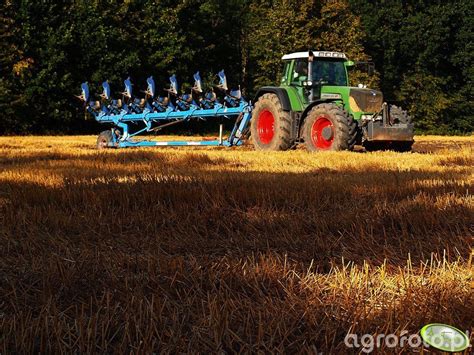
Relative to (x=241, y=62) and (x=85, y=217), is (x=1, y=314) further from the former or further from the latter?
(x=241, y=62)

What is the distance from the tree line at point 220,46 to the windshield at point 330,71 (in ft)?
45.5

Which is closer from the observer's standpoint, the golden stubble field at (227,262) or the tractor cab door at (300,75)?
the golden stubble field at (227,262)

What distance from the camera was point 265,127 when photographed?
11.3 meters

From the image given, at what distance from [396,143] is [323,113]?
1.67 metres

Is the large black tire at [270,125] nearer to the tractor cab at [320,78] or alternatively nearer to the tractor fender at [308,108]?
the tractor fender at [308,108]

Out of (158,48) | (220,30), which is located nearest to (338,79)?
(158,48)

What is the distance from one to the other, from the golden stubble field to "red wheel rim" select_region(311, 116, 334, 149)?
16.9ft

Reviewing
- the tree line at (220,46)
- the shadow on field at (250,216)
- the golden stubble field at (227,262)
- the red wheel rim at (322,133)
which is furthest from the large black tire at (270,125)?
the tree line at (220,46)

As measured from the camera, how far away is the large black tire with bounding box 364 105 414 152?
10018mm

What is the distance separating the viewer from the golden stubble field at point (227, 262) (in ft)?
4.61

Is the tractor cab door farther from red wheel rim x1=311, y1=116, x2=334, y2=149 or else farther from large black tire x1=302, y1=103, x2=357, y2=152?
red wheel rim x1=311, y1=116, x2=334, y2=149

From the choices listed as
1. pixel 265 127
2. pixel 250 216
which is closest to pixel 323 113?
pixel 265 127

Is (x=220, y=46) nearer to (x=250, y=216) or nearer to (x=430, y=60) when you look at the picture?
(x=430, y=60)
